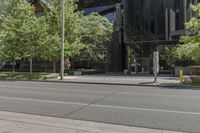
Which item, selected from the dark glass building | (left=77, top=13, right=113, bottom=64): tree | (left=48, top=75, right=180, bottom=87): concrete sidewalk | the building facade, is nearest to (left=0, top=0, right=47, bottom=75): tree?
(left=48, top=75, right=180, bottom=87): concrete sidewalk

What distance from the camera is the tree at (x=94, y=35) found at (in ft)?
129

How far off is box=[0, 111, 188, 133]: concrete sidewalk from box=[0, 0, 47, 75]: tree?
844 inches

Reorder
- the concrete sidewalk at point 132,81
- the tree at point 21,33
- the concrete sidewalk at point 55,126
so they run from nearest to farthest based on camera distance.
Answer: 1. the concrete sidewalk at point 55,126
2. the concrete sidewalk at point 132,81
3. the tree at point 21,33

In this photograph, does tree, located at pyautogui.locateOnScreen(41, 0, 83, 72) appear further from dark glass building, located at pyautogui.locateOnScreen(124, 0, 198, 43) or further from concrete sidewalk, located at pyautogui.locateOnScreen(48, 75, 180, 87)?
dark glass building, located at pyautogui.locateOnScreen(124, 0, 198, 43)

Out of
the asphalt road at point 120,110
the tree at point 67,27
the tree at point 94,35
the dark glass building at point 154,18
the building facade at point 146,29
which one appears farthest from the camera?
the tree at point 94,35

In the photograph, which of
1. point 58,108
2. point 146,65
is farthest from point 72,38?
point 58,108

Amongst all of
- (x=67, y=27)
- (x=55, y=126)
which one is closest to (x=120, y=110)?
(x=55, y=126)

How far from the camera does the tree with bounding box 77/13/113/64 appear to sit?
39438mm

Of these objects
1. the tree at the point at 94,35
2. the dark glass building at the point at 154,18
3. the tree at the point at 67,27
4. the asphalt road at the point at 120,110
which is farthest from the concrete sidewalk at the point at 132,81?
the dark glass building at the point at 154,18

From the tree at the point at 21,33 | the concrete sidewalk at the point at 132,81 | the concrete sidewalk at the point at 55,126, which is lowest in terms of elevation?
the concrete sidewalk at the point at 55,126

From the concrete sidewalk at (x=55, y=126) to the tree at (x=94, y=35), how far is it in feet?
93.2

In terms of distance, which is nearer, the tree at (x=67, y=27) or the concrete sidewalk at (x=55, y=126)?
the concrete sidewalk at (x=55, y=126)

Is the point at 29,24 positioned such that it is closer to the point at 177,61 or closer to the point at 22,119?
the point at 177,61

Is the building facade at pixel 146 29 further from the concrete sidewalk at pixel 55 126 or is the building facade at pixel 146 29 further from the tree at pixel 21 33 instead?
the concrete sidewalk at pixel 55 126
